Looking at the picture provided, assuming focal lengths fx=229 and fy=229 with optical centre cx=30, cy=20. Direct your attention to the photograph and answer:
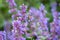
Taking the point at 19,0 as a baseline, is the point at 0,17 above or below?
below

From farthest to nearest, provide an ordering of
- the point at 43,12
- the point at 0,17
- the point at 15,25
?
1. the point at 0,17
2. the point at 43,12
3. the point at 15,25

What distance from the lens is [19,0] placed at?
305 cm

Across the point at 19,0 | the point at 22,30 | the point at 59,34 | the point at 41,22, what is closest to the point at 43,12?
the point at 41,22

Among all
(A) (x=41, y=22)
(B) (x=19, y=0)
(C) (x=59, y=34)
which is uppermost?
(B) (x=19, y=0)

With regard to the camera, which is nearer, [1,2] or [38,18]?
[38,18]

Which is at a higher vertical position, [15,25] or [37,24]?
[37,24]

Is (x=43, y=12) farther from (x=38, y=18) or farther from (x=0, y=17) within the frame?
(x=0, y=17)

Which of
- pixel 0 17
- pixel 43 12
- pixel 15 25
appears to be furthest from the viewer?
pixel 0 17

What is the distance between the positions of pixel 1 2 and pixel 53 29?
5.04 feet

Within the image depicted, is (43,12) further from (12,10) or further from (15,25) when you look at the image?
(15,25)

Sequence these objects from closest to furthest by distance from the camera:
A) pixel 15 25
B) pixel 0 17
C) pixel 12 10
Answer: pixel 15 25, pixel 12 10, pixel 0 17

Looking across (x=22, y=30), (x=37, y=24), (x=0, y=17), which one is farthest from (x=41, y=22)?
(x=0, y=17)

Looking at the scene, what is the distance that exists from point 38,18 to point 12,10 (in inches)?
12.0

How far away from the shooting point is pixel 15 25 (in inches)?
54.6
